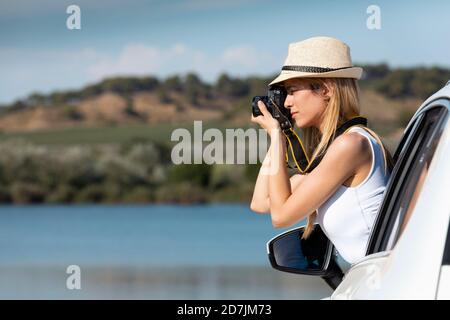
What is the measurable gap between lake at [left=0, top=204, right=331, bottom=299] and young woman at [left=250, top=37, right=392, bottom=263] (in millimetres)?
12302

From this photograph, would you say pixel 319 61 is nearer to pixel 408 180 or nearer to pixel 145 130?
pixel 408 180

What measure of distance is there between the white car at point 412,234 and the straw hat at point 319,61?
0.30m

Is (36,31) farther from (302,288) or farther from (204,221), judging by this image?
(302,288)

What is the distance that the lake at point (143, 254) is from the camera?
17328 mm

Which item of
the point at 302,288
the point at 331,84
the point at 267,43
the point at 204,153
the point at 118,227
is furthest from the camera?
the point at 267,43

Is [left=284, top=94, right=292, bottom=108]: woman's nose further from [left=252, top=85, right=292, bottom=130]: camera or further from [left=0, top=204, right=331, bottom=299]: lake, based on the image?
[left=0, top=204, right=331, bottom=299]: lake

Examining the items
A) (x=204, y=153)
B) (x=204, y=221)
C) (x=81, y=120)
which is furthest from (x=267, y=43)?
(x=204, y=153)

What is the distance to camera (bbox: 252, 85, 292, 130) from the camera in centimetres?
331

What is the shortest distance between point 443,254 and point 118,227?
38.6m

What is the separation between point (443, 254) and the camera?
2031 millimetres

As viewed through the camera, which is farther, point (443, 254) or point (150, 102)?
point (150, 102)

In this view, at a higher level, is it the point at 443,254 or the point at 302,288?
the point at 443,254

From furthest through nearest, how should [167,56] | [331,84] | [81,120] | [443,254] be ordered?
[167,56], [81,120], [331,84], [443,254]
